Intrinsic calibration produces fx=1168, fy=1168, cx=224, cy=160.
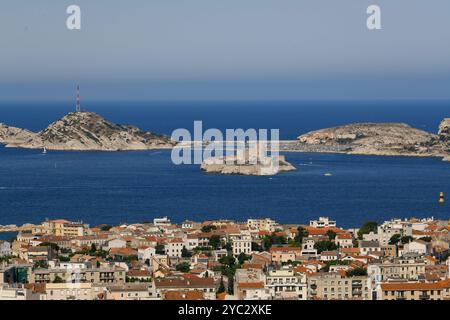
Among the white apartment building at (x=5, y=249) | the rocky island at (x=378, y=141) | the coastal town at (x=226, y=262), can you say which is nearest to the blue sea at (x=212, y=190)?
the rocky island at (x=378, y=141)

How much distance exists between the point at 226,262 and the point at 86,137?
34.4m

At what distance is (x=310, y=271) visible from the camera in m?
10.4

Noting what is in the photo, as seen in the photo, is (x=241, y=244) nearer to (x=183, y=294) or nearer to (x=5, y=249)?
(x=5, y=249)

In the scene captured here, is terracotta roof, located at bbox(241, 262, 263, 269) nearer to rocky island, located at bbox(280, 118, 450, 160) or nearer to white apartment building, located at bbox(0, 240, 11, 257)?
white apartment building, located at bbox(0, 240, 11, 257)

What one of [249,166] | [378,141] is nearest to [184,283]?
[249,166]

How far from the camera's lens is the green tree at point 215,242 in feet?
45.9

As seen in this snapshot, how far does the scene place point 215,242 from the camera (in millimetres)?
14109

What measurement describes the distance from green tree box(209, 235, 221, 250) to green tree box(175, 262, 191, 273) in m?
1.85

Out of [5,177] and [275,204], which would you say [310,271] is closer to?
[275,204]

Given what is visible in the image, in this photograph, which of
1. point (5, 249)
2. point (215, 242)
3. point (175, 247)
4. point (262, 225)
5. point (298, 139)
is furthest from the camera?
point (298, 139)

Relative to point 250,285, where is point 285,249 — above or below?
below

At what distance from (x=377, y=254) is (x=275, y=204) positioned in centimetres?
984

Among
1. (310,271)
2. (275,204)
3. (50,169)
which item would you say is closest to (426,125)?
(50,169)

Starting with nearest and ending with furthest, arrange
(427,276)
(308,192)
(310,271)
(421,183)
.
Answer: (427,276) < (310,271) < (308,192) < (421,183)
